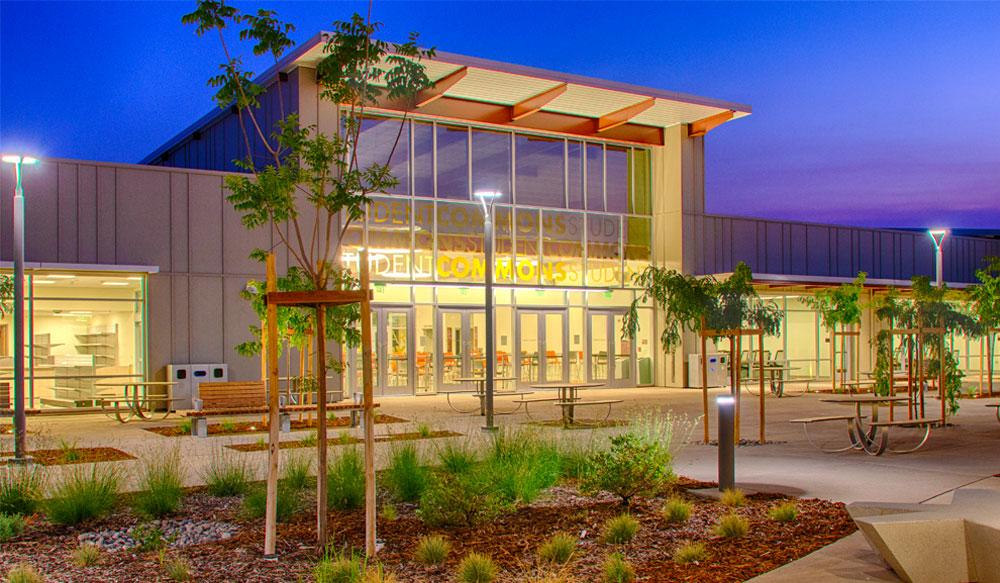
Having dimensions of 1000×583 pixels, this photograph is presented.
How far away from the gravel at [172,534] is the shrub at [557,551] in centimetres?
262

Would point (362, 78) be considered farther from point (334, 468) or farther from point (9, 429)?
point (9, 429)

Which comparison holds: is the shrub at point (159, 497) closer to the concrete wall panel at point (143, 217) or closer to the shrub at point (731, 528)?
the shrub at point (731, 528)

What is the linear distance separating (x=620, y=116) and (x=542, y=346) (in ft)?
A: 24.3

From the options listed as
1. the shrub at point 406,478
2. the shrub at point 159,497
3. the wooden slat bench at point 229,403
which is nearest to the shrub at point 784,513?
the shrub at point 406,478

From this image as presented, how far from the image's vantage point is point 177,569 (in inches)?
251

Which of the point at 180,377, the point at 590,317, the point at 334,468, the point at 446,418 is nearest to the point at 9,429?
the point at 180,377

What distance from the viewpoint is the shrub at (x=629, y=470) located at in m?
8.80

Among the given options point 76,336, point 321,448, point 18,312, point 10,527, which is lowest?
point 10,527

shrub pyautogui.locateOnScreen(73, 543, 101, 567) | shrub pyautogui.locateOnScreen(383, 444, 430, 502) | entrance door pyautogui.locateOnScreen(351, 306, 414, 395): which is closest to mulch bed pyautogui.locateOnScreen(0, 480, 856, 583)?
shrub pyautogui.locateOnScreen(73, 543, 101, 567)

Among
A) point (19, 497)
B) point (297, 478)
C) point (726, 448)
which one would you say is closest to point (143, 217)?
point (297, 478)

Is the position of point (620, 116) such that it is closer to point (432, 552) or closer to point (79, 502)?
point (79, 502)

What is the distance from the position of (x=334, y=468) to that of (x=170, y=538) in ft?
6.49

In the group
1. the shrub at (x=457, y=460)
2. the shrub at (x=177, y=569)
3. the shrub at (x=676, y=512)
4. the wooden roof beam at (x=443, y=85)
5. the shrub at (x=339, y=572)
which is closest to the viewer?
the shrub at (x=339, y=572)

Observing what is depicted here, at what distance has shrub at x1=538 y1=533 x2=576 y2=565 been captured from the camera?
6.73 meters
